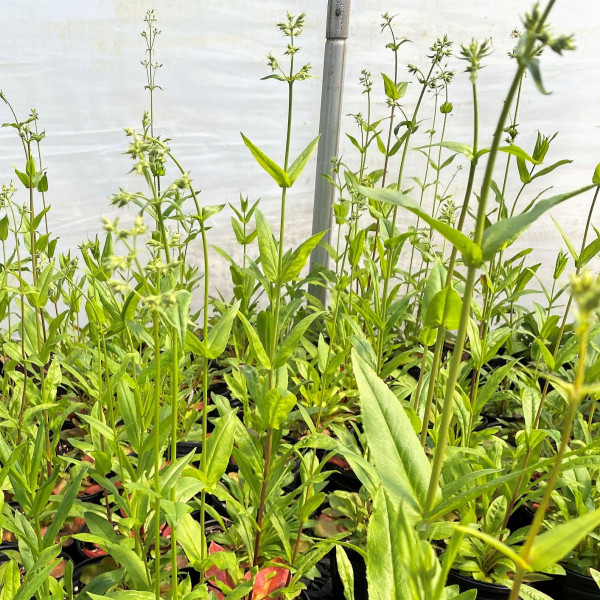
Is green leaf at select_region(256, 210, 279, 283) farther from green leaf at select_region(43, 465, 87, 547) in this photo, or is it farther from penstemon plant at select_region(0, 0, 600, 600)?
green leaf at select_region(43, 465, 87, 547)

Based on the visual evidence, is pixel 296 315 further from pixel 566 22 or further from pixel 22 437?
pixel 566 22

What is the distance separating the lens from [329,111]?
7.71ft

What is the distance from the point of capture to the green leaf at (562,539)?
0.43 m

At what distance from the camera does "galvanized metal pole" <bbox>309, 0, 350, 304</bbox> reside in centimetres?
221

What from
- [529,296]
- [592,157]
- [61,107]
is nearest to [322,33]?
[61,107]

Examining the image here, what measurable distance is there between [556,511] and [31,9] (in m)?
2.23

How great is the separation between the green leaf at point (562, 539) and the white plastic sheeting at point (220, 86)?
6.27 feet

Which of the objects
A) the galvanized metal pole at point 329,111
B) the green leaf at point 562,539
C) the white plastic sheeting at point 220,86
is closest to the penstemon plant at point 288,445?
the green leaf at point 562,539

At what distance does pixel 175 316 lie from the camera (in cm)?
73

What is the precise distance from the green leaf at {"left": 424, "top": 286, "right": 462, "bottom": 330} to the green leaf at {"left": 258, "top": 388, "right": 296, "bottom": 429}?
353 mm

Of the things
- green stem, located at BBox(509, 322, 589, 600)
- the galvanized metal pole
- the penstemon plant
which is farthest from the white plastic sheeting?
green stem, located at BBox(509, 322, 589, 600)

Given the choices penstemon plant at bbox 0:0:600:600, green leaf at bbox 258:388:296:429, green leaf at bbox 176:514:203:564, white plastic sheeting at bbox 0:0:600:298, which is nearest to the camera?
penstemon plant at bbox 0:0:600:600

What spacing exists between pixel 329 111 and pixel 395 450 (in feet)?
6.30

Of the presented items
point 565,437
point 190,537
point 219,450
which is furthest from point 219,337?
point 565,437
